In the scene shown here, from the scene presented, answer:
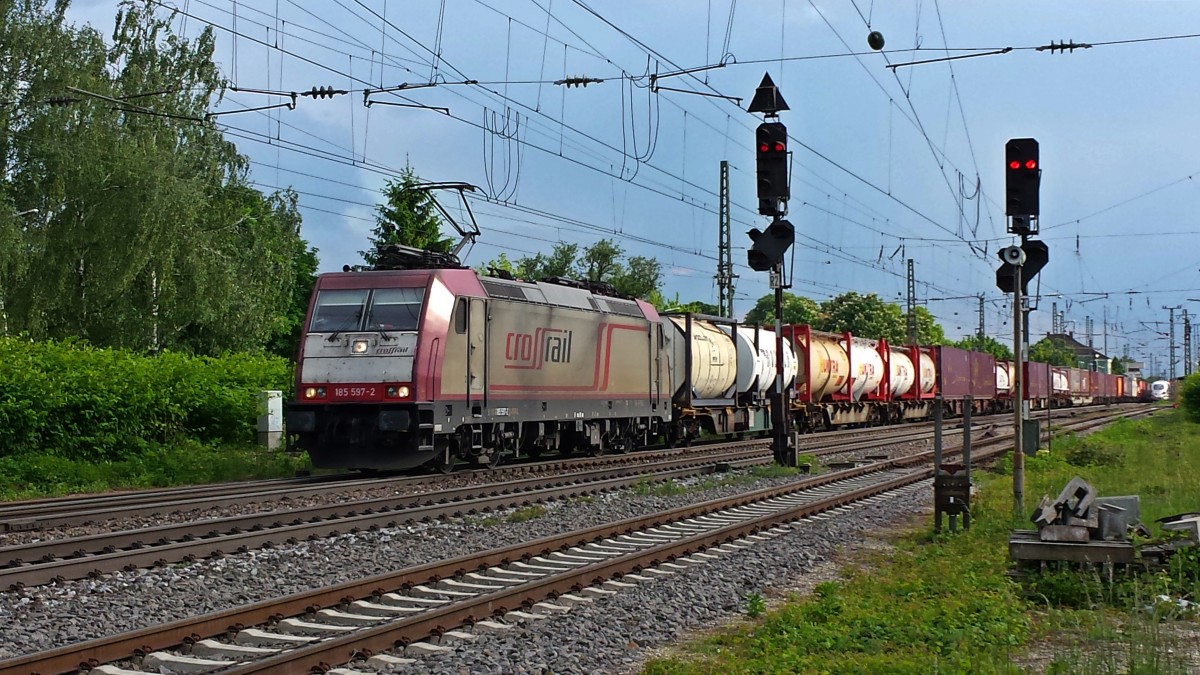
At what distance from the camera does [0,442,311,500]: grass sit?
1841 cm

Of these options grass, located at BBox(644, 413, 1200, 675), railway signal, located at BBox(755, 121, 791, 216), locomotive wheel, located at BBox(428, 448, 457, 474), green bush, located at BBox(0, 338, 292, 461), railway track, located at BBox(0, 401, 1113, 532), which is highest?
railway signal, located at BBox(755, 121, 791, 216)

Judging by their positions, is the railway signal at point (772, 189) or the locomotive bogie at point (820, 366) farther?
the locomotive bogie at point (820, 366)

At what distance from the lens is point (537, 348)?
21.7 m

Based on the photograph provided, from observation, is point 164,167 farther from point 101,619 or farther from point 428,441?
point 101,619

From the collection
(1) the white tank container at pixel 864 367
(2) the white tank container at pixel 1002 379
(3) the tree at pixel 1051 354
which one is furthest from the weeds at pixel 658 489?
(3) the tree at pixel 1051 354

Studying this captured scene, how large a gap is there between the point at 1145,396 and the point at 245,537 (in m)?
124

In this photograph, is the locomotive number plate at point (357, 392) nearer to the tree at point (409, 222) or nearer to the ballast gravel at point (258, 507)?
the ballast gravel at point (258, 507)

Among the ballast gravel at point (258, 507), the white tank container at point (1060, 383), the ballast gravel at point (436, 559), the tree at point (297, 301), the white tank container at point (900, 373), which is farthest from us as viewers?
the white tank container at point (1060, 383)

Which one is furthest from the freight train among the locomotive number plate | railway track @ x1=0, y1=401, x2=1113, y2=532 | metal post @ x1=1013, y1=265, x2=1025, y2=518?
metal post @ x1=1013, y1=265, x2=1025, y2=518

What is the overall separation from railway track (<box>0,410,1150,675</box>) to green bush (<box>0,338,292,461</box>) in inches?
444

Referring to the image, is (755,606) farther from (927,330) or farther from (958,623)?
(927,330)

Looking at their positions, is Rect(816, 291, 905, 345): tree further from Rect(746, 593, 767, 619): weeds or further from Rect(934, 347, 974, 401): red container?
Rect(746, 593, 767, 619): weeds

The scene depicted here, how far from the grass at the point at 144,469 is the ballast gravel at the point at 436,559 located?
796 cm

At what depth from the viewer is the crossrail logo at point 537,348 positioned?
68.4ft
